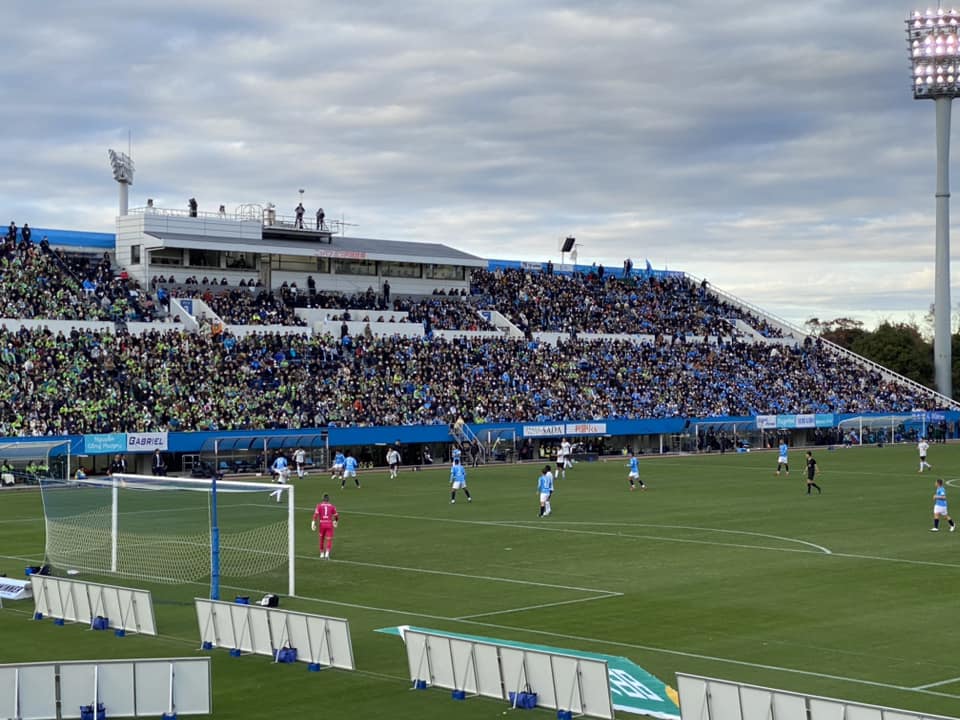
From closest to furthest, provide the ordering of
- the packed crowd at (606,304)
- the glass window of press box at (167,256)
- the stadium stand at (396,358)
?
the stadium stand at (396,358) < the glass window of press box at (167,256) < the packed crowd at (606,304)

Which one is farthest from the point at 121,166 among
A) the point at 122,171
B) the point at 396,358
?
the point at 396,358

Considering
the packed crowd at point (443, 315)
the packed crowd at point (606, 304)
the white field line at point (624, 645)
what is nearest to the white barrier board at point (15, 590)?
the white field line at point (624, 645)

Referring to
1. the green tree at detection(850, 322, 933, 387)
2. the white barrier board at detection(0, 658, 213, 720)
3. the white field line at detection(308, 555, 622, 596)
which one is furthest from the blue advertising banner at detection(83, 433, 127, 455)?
the green tree at detection(850, 322, 933, 387)

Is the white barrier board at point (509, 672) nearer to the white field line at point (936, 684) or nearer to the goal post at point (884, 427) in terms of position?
the white field line at point (936, 684)

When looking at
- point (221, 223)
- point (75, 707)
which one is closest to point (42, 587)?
point (75, 707)

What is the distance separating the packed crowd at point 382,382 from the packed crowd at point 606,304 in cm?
→ 305

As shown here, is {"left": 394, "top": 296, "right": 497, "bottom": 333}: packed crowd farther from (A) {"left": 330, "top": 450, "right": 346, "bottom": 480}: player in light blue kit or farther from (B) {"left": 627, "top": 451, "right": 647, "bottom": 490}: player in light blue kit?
(B) {"left": 627, "top": 451, "right": 647, "bottom": 490}: player in light blue kit

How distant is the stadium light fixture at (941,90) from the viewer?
97.6 meters

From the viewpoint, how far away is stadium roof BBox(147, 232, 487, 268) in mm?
79438

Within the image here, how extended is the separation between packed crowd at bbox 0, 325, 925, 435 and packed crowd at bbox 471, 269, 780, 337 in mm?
3052

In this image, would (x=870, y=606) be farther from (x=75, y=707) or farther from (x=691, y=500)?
(x=691, y=500)

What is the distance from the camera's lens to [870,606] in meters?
25.4

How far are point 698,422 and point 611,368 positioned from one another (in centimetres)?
726

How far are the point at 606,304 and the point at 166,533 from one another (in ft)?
204
